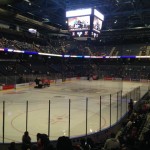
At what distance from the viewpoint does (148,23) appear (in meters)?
26.4

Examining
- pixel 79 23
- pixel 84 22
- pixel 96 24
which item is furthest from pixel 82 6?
pixel 84 22

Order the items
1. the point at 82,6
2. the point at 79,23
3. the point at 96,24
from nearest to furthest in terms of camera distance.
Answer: the point at 79,23 < the point at 96,24 < the point at 82,6

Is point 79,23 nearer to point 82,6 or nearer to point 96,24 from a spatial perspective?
point 96,24

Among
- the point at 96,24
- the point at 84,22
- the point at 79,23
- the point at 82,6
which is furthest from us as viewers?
the point at 82,6

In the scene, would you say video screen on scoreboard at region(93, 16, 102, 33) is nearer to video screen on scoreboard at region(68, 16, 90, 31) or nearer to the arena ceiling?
video screen on scoreboard at region(68, 16, 90, 31)

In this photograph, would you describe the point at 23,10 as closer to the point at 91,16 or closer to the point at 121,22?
the point at 91,16

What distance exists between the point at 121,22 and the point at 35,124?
19670 mm

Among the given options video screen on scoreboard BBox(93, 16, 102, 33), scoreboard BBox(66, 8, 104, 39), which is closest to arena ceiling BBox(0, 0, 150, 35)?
video screen on scoreboard BBox(93, 16, 102, 33)

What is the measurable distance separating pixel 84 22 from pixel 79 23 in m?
0.43

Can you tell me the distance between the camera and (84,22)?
47.1 ft

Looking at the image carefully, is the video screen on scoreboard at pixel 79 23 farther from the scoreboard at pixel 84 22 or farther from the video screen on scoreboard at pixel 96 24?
the video screen on scoreboard at pixel 96 24

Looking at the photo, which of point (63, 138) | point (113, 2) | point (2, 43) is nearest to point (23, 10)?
point (2, 43)

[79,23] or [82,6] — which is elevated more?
[82,6]

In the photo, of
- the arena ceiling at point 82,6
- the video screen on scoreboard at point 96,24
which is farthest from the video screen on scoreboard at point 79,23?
the arena ceiling at point 82,6
